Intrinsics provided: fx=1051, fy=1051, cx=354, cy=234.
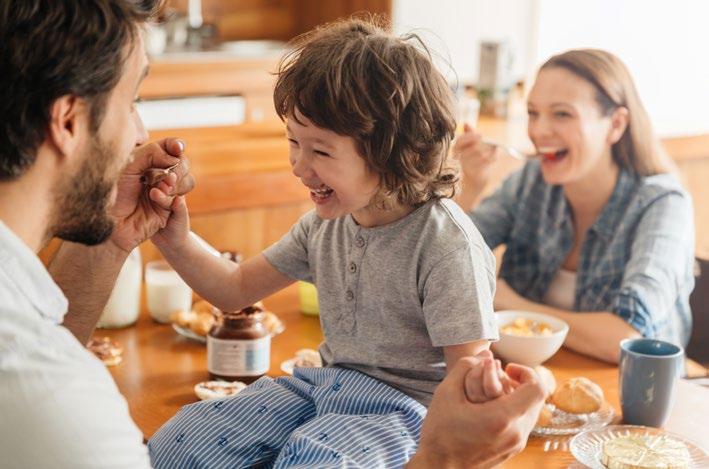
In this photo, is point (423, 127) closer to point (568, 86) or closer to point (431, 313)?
point (431, 313)

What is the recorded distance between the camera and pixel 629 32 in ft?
16.7

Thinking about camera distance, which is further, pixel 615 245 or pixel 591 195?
pixel 591 195

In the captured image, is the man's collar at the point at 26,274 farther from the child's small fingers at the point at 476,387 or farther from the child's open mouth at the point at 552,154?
the child's open mouth at the point at 552,154

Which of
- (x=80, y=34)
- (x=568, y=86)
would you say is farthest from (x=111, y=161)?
(x=568, y=86)

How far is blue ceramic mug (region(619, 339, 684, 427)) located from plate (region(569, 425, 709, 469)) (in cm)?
4

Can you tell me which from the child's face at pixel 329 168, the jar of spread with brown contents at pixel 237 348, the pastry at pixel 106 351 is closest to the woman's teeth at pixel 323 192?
the child's face at pixel 329 168

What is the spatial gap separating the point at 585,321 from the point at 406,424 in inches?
26.6

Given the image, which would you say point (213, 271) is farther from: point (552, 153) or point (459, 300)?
point (552, 153)

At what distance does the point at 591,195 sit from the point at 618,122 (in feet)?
0.60

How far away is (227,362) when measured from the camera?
171 centimetres

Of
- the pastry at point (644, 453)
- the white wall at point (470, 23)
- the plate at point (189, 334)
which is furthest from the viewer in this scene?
the white wall at point (470, 23)

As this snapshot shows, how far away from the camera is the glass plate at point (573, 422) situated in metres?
1.55

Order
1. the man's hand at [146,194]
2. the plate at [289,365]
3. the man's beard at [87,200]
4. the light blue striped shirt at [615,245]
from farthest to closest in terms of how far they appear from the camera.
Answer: the light blue striped shirt at [615,245], the plate at [289,365], the man's hand at [146,194], the man's beard at [87,200]

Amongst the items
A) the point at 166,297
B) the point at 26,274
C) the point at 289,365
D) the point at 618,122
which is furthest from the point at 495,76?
the point at 26,274
